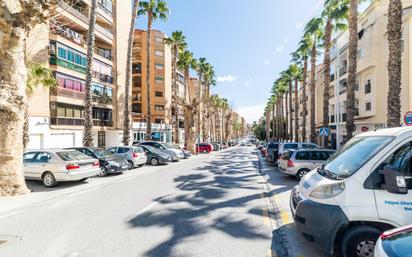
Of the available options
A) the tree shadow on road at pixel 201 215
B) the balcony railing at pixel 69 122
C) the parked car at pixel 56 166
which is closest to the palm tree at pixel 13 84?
the parked car at pixel 56 166

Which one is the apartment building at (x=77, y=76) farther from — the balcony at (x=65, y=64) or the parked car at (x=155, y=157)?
the parked car at (x=155, y=157)

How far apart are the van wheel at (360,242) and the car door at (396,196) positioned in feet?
0.98

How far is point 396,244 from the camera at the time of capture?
269 centimetres

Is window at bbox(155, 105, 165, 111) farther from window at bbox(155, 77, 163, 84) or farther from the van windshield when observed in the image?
the van windshield

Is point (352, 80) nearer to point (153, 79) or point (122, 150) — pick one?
point (122, 150)

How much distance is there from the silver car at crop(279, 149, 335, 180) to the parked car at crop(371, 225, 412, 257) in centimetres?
1022

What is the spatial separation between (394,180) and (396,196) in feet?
1.17

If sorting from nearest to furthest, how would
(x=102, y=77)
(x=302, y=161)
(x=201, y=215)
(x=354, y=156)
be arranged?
(x=354, y=156) → (x=201, y=215) → (x=302, y=161) → (x=102, y=77)

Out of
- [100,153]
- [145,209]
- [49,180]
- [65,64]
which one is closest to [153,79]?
[65,64]

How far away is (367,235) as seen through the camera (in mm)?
4078

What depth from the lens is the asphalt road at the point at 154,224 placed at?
488 centimetres

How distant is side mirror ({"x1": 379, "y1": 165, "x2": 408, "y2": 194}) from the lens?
378 centimetres

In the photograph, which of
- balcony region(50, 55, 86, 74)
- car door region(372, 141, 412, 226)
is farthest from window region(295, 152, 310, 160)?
balcony region(50, 55, 86, 74)

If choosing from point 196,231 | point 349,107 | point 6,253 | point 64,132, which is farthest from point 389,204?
point 64,132
